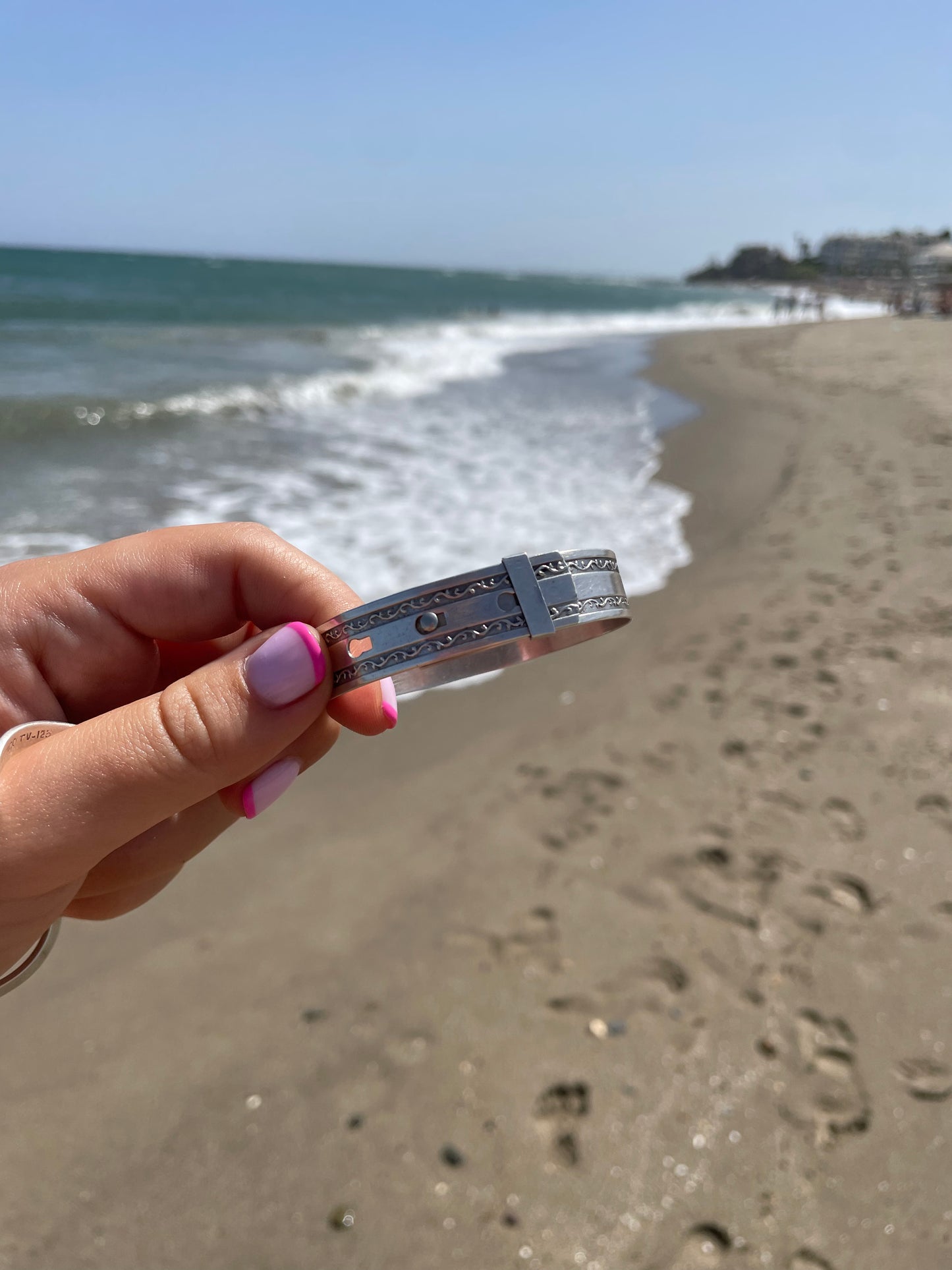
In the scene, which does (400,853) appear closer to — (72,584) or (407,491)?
(72,584)

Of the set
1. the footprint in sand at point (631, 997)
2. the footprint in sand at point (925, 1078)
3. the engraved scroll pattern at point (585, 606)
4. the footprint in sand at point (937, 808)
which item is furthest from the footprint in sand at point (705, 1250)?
the footprint in sand at point (937, 808)

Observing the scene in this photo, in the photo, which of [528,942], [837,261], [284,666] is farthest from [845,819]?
[837,261]

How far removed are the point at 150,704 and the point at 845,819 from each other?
2851mm

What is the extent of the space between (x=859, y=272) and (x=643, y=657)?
345 ft

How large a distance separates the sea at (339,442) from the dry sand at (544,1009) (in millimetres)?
2125

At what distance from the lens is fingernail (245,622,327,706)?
127 cm

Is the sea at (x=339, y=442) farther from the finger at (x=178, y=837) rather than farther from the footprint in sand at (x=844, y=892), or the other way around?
the finger at (x=178, y=837)

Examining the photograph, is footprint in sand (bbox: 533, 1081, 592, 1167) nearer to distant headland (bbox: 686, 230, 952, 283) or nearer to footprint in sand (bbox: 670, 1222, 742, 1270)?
footprint in sand (bbox: 670, 1222, 742, 1270)

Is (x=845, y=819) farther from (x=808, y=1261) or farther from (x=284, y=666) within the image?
(x=284, y=666)

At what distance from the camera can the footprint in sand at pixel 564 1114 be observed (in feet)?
6.69

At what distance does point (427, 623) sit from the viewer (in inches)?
49.3

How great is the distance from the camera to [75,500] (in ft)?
22.3

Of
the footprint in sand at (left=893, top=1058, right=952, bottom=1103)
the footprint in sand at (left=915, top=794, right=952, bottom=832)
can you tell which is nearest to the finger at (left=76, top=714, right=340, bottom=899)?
the footprint in sand at (left=893, top=1058, right=952, bottom=1103)

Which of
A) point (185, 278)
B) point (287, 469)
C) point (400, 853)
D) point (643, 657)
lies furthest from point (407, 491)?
point (185, 278)
